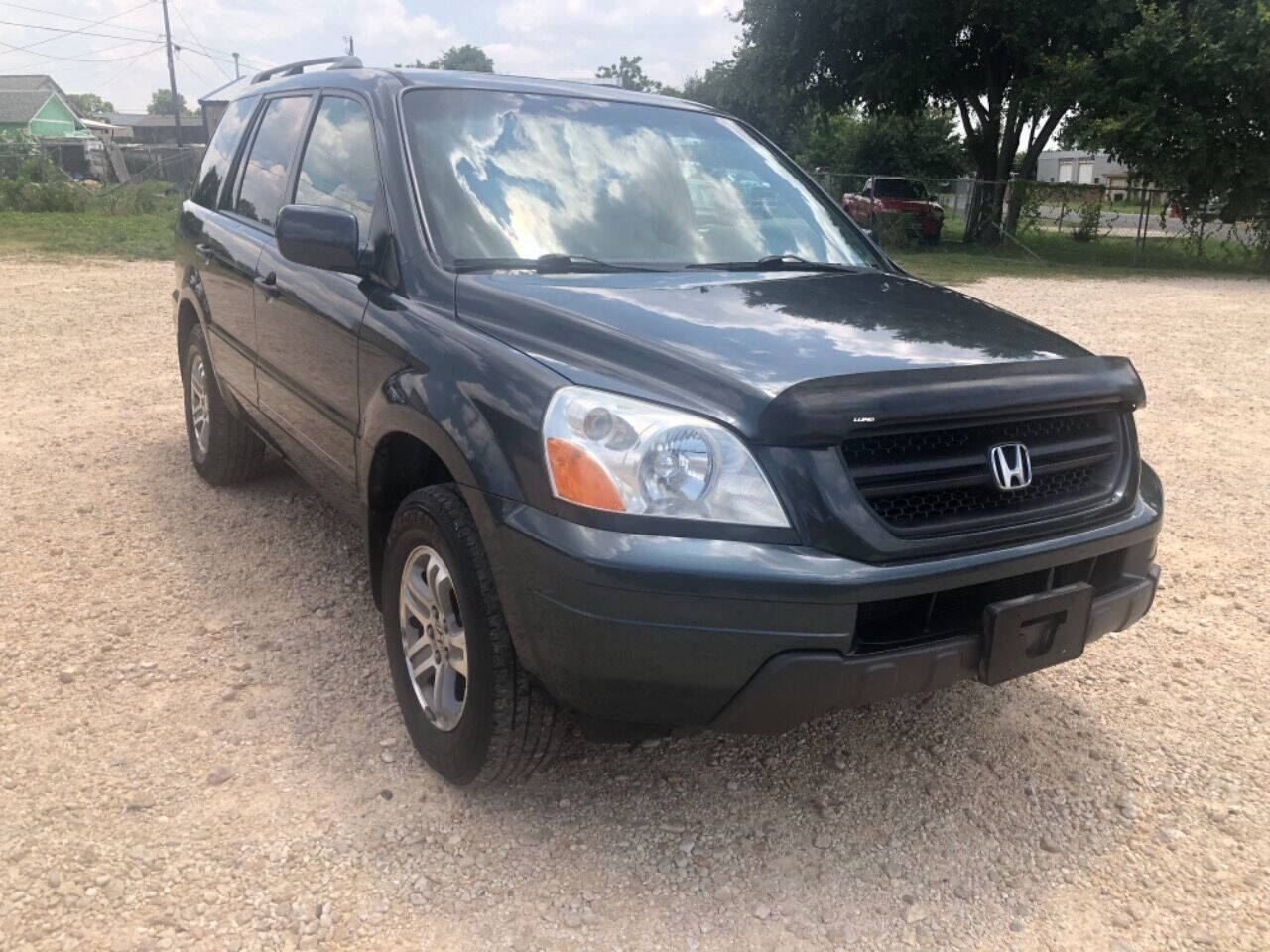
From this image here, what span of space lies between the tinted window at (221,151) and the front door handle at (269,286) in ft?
3.72

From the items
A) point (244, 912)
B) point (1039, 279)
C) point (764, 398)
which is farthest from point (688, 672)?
point (1039, 279)

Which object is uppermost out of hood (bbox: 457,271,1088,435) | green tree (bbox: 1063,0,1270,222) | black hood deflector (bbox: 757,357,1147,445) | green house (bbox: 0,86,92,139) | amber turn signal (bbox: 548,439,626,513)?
green house (bbox: 0,86,92,139)

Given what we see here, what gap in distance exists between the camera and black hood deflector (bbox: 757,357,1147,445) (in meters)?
2.26

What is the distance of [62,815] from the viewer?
107 inches

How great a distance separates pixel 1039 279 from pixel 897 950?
17.1 m

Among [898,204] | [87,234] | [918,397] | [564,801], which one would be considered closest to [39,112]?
[87,234]

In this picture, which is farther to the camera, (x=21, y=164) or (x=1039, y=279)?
(x=21, y=164)

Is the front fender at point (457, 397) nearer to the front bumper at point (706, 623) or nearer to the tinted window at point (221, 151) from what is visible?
the front bumper at point (706, 623)

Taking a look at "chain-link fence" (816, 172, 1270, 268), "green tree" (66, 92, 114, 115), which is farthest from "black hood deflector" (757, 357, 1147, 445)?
"green tree" (66, 92, 114, 115)

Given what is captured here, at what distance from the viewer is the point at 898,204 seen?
78.1 ft

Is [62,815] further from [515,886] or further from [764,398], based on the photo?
[764,398]

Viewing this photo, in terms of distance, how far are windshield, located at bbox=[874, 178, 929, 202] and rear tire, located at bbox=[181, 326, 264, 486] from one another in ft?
71.5

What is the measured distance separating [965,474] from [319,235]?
1.87 m

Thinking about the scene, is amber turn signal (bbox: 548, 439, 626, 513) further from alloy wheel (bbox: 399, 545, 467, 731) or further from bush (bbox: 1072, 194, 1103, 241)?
bush (bbox: 1072, 194, 1103, 241)
